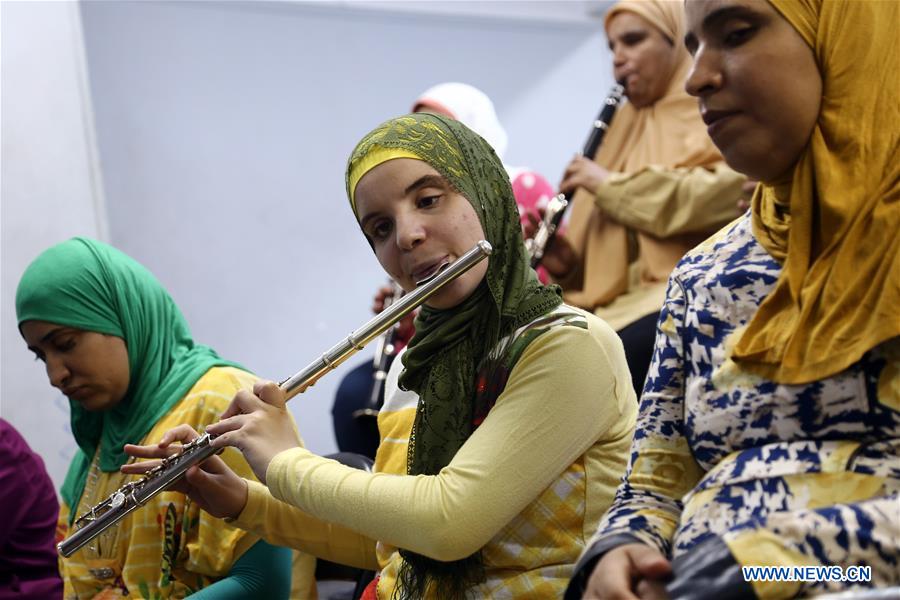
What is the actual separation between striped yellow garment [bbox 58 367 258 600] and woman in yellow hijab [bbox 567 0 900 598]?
35.4 inches

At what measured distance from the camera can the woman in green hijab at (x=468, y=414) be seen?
4.18 ft

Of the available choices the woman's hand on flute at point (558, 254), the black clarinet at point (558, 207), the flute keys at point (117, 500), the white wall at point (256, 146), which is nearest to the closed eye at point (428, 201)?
the flute keys at point (117, 500)

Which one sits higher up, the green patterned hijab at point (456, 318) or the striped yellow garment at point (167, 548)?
the green patterned hijab at point (456, 318)

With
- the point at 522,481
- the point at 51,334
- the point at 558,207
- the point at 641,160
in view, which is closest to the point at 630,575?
the point at 522,481

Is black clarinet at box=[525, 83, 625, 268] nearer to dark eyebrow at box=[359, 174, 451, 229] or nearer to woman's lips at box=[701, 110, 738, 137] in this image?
dark eyebrow at box=[359, 174, 451, 229]

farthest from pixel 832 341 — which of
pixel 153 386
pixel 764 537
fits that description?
pixel 153 386

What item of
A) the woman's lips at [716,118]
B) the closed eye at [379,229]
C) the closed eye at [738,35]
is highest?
the closed eye at [738,35]

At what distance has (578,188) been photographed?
9.14ft

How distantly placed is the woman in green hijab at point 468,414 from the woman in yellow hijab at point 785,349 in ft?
0.50

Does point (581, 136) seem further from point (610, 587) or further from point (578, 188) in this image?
point (610, 587)

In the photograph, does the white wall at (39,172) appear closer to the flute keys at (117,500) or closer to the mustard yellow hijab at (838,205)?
the flute keys at (117,500)

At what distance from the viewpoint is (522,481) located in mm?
1271

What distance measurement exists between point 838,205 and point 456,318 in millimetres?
541

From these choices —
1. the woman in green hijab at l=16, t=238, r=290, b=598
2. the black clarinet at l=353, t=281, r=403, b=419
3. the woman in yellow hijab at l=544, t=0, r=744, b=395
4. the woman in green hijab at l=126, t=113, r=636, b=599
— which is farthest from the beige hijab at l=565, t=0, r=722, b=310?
the woman in green hijab at l=126, t=113, r=636, b=599
